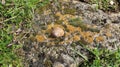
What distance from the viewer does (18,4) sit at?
11.0 ft

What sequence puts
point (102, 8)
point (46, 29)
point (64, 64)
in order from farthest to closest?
point (102, 8)
point (46, 29)
point (64, 64)

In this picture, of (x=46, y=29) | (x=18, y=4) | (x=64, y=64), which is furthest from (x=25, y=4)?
(x=64, y=64)

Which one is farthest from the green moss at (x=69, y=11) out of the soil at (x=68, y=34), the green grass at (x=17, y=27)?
the green grass at (x=17, y=27)

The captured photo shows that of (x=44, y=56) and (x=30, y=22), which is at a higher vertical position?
(x=30, y=22)

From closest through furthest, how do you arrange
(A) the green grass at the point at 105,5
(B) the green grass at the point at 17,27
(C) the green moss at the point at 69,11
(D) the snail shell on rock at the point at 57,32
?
(B) the green grass at the point at 17,27 → (D) the snail shell on rock at the point at 57,32 → (C) the green moss at the point at 69,11 → (A) the green grass at the point at 105,5

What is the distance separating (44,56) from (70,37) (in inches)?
15.2

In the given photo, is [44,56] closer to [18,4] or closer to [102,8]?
[18,4]

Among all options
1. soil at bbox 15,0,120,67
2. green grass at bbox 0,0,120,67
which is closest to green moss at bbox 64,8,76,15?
soil at bbox 15,0,120,67

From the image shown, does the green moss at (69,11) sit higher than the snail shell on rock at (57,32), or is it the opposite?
the green moss at (69,11)

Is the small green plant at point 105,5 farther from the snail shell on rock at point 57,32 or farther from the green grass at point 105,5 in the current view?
the snail shell on rock at point 57,32

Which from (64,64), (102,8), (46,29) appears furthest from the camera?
(102,8)

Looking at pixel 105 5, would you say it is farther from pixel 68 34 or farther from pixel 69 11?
pixel 68 34

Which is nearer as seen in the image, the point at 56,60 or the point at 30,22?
the point at 56,60

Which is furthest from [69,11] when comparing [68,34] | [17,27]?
[17,27]
